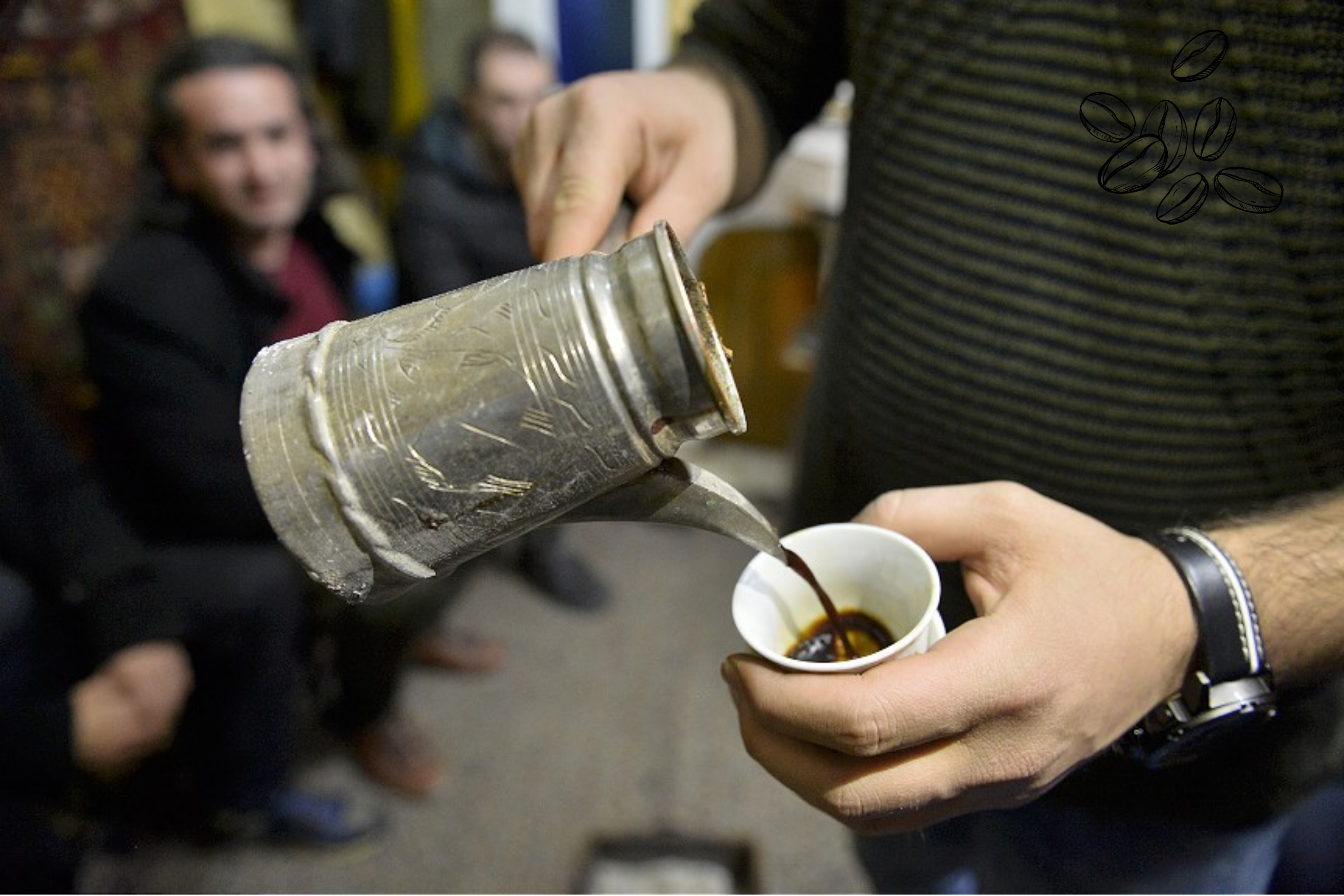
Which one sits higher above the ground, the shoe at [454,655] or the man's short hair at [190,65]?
the man's short hair at [190,65]

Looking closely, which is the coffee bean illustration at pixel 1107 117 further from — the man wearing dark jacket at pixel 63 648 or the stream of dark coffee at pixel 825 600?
the man wearing dark jacket at pixel 63 648

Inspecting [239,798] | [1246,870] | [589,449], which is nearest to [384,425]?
[589,449]

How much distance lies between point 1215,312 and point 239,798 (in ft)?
4.86

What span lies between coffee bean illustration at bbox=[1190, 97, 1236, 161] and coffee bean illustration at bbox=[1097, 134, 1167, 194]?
0.09ft

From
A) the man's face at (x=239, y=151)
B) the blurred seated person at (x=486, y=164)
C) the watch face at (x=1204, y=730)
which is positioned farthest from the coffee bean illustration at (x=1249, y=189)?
the man's face at (x=239, y=151)

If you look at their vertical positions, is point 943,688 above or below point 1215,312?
below

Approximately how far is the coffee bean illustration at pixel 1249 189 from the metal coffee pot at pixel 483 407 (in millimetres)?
392

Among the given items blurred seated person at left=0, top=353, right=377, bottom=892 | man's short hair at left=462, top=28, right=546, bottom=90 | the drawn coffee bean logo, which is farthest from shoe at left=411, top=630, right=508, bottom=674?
the drawn coffee bean logo

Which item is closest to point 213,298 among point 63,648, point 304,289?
point 304,289

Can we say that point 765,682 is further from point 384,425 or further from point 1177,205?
point 1177,205

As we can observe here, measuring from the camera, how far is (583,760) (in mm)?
1609

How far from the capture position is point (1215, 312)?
2.16 feet

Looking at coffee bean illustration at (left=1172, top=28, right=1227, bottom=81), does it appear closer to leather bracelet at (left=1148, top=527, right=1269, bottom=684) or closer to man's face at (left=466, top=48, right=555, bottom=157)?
leather bracelet at (left=1148, top=527, right=1269, bottom=684)

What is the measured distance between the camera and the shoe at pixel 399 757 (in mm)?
1675
